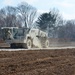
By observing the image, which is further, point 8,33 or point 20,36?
point 8,33

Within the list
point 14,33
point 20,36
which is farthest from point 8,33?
point 20,36

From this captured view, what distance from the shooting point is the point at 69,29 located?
328 ft

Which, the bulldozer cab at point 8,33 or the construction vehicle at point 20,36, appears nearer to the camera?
the construction vehicle at point 20,36

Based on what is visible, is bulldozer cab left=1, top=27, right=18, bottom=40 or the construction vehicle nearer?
Answer: the construction vehicle

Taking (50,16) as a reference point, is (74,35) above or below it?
Result: below

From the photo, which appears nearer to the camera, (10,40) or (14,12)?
(10,40)

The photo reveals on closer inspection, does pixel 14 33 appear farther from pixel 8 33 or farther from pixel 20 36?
pixel 20 36

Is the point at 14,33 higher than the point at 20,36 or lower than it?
higher

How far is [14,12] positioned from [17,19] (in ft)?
12.0

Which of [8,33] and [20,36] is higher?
[8,33]

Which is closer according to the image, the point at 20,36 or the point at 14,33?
the point at 20,36

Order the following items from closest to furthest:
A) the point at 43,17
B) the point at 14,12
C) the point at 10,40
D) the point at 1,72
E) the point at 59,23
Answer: the point at 1,72 → the point at 10,40 → the point at 43,17 → the point at 14,12 → the point at 59,23

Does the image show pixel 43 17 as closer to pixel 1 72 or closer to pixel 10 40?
pixel 10 40

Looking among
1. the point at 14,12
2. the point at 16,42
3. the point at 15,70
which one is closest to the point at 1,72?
the point at 15,70
